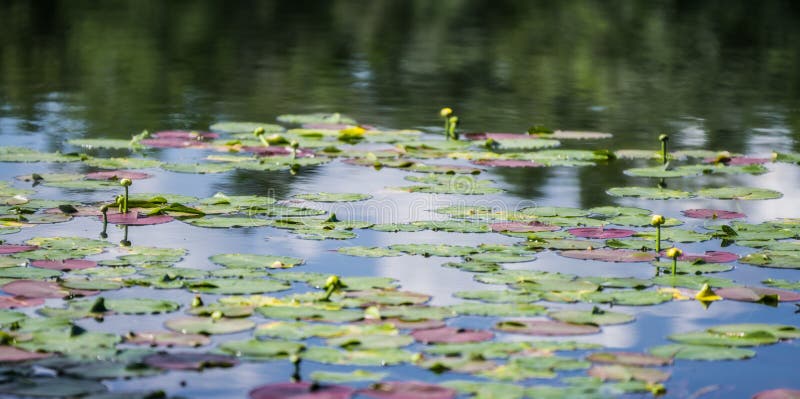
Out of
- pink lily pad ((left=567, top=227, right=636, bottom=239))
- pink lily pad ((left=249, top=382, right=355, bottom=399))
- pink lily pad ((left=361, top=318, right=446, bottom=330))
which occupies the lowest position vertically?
pink lily pad ((left=249, top=382, right=355, bottom=399))

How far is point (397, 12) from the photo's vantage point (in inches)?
727

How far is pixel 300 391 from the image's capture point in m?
3.05

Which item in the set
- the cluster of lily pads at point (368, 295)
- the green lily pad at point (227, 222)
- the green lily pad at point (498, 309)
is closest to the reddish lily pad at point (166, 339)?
the cluster of lily pads at point (368, 295)

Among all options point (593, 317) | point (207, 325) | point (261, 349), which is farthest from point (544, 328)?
point (207, 325)

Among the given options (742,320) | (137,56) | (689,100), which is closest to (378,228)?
(742,320)

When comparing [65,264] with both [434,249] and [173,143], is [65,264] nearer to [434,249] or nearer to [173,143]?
[434,249]

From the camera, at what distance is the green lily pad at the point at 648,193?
582cm

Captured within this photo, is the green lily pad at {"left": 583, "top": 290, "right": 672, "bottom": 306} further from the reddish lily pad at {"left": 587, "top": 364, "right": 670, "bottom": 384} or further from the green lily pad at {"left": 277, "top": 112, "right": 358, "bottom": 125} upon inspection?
the green lily pad at {"left": 277, "top": 112, "right": 358, "bottom": 125}

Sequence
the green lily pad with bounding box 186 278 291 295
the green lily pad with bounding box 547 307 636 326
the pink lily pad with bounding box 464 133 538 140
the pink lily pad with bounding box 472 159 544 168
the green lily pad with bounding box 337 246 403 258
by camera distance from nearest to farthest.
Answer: the green lily pad with bounding box 547 307 636 326 < the green lily pad with bounding box 186 278 291 295 < the green lily pad with bounding box 337 246 403 258 < the pink lily pad with bounding box 472 159 544 168 < the pink lily pad with bounding box 464 133 538 140

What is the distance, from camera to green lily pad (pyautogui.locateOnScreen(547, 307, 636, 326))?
12.1 ft

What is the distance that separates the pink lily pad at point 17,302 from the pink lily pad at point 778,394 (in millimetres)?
1978

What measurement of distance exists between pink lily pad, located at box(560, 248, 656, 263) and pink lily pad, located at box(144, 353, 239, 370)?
64.8 inches

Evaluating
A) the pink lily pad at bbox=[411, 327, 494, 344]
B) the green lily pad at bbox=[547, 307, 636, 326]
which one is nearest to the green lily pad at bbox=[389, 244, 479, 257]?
the green lily pad at bbox=[547, 307, 636, 326]

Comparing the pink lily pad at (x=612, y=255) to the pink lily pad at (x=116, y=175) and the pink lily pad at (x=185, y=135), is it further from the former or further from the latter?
the pink lily pad at (x=185, y=135)
